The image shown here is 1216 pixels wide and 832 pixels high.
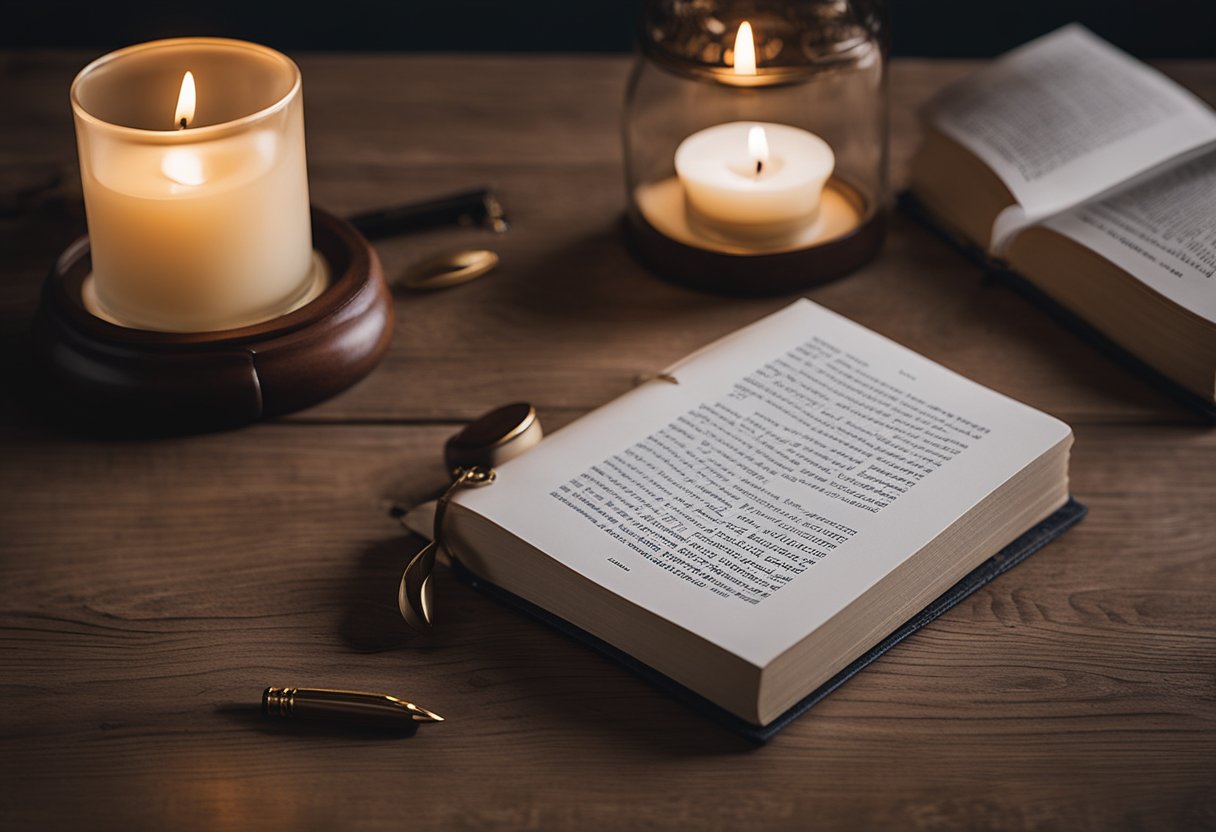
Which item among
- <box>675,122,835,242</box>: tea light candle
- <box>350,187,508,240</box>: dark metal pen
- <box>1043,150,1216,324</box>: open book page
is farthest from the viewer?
<box>350,187,508,240</box>: dark metal pen

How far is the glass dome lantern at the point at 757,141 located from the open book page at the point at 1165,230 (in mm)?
185

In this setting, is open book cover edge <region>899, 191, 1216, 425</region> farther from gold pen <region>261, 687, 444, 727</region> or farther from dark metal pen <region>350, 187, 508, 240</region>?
gold pen <region>261, 687, 444, 727</region>

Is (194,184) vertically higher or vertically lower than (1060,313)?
higher

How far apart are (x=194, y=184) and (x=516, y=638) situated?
38 centimetres

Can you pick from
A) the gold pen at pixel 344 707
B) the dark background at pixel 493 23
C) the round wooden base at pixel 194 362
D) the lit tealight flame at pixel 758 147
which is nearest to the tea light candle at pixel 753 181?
the lit tealight flame at pixel 758 147

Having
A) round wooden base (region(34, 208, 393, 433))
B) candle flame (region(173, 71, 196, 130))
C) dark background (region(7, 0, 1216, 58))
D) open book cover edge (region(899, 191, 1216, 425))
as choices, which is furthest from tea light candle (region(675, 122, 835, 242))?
dark background (region(7, 0, 1216, 58))

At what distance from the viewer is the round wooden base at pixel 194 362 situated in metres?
0.93

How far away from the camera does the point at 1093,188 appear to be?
43.6 inches

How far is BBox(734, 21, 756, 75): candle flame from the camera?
1051 mm

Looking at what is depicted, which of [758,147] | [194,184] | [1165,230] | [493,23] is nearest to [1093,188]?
[1165,230]

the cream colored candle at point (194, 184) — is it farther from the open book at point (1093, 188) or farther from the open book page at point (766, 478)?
the open book at point (1093, 188)

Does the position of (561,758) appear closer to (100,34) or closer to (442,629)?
(442,629)

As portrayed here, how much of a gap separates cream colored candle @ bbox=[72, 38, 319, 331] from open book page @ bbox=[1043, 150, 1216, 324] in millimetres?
601

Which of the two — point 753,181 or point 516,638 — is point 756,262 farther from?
point 516,638
